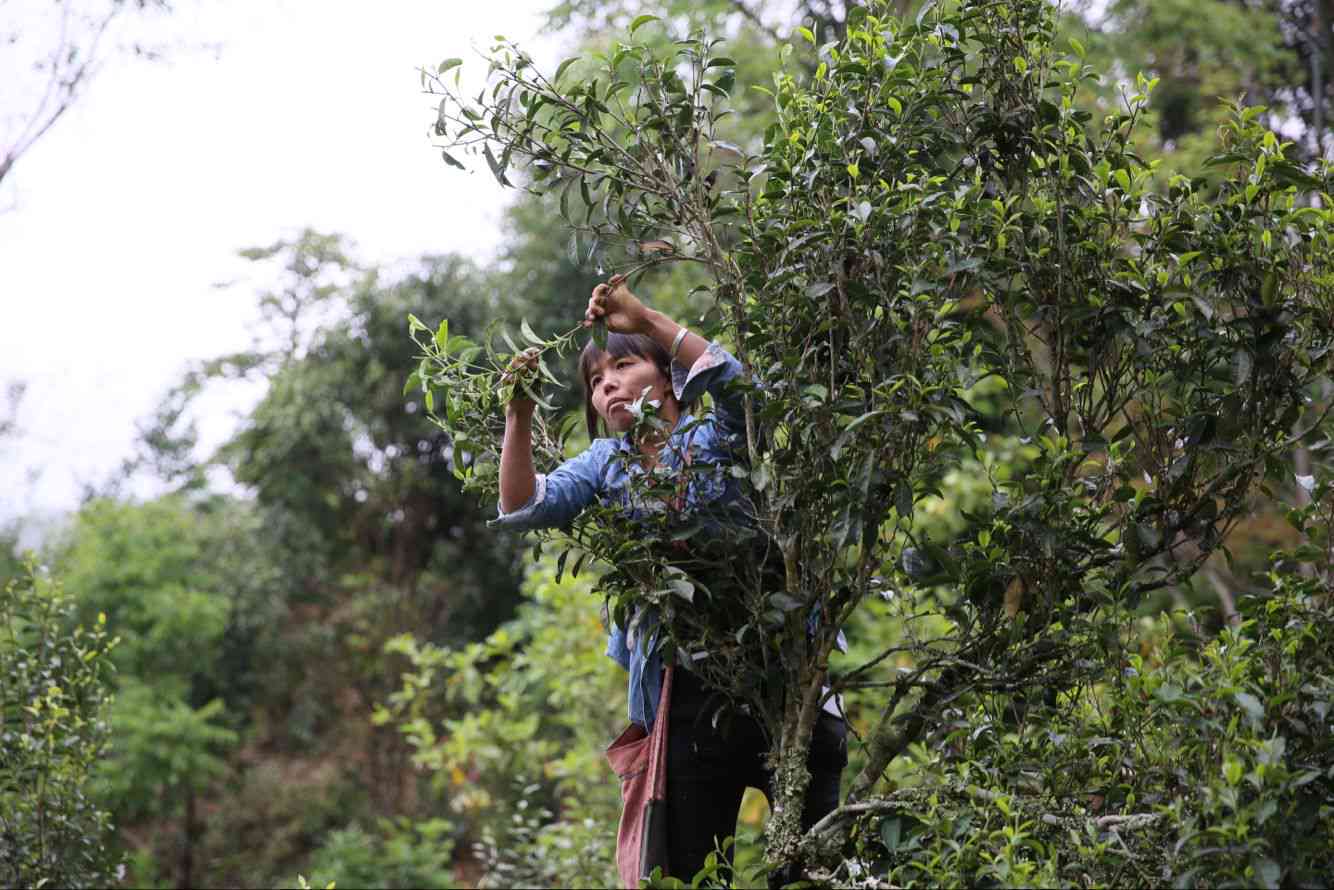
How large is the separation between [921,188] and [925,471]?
1.45 ft

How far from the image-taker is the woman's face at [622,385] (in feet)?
7.78

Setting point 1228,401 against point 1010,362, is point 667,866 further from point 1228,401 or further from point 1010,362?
point 1228,401

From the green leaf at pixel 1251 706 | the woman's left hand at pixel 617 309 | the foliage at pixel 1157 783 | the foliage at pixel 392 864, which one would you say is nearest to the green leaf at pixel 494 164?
the woman's left hand at pixel 617 309

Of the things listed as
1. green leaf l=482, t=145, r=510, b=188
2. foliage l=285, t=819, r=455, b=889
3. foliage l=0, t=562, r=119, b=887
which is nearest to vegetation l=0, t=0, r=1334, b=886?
green leaf l=482, t=145, r=510, b=188

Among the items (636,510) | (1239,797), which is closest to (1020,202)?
(636,510)

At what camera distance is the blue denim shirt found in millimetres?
2133

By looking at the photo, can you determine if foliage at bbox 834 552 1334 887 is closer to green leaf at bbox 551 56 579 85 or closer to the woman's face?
the woman's face

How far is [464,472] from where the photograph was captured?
220cm

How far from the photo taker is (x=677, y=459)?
2160mm

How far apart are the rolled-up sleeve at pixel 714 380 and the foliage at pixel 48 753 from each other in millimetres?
1989

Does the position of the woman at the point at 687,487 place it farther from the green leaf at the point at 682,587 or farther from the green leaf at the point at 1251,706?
the green leaf at the point at 1251,706

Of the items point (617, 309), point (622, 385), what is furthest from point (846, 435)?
point (622, 385)

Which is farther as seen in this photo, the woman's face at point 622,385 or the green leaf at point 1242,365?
the woman's face at point 622,385

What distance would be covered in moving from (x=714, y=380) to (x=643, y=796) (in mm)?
791
